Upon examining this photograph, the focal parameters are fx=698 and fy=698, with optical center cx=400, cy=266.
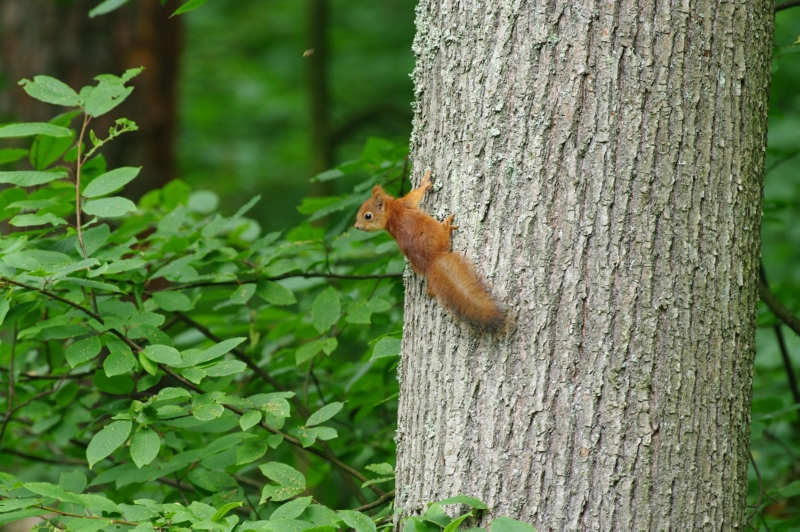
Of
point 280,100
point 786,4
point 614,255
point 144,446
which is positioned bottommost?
point 144,446

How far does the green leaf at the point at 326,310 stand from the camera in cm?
246

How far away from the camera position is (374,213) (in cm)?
252

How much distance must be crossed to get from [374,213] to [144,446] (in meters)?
1.12

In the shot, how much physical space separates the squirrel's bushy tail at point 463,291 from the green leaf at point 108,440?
888mm

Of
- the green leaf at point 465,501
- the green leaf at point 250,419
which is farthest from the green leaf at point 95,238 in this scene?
the green leaf at point 465,501

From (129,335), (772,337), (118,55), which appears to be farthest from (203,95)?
(129,335)

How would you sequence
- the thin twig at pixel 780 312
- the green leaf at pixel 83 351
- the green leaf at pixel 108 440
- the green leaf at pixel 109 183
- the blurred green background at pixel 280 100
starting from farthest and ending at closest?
the blurred green background at pixel 280 100 → the thin twig at pixel 780 312 → the green leaf at pixel 109 183 → the green leaf at pixel 83 351 → the green leaf at pixel 108 440

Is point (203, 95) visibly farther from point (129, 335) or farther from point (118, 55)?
point (129, 335)

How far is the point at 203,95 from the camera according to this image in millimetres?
10891

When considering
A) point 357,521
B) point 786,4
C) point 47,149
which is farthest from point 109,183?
point 786,4

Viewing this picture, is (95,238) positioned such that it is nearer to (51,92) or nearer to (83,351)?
(83,351)

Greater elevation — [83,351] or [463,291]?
[463,291]

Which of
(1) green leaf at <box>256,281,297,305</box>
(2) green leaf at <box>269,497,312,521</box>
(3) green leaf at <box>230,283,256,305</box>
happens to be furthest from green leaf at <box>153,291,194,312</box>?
(2) green leaf at <box>269,497,312,521</box>

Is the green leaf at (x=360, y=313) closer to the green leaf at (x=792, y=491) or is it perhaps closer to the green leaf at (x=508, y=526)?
the green leaf at (x=508, y=526)
